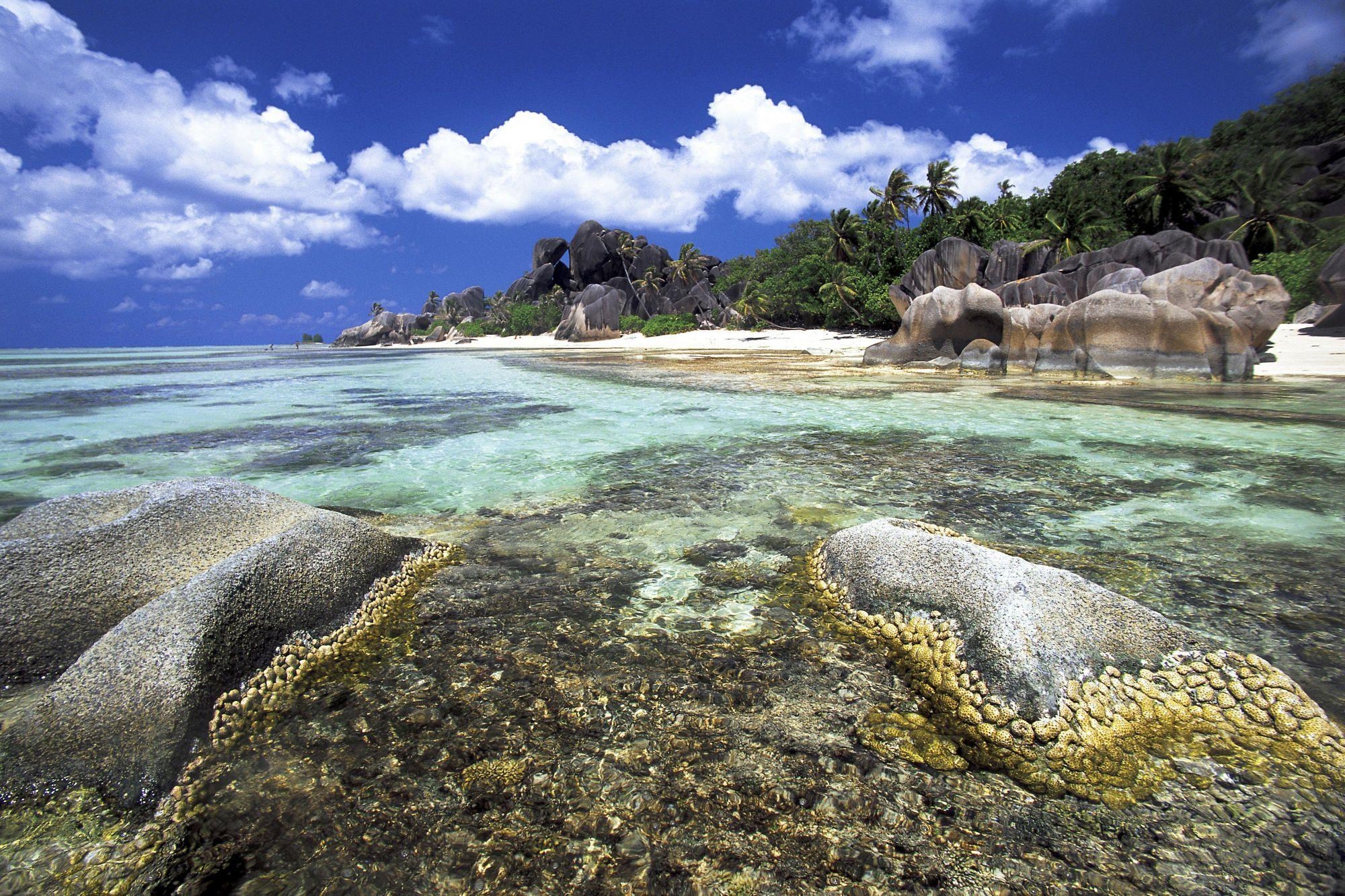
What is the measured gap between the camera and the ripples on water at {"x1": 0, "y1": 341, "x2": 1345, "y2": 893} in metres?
1.85

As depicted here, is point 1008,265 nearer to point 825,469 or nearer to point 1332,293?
point 1332,293

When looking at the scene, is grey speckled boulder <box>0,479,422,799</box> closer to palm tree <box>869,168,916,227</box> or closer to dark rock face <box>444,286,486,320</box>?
palm tree <box>869,168,916,227</box>

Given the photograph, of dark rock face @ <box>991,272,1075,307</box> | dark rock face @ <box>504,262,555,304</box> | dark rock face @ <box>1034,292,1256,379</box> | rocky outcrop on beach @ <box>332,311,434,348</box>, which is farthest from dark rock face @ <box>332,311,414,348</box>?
dark rock face @ <box>1034,292,1256,379</box>

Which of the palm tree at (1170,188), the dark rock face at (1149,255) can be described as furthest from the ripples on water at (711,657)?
the palm tree at (1170,188)

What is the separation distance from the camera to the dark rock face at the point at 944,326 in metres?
16.3

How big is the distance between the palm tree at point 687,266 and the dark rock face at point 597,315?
12434mm

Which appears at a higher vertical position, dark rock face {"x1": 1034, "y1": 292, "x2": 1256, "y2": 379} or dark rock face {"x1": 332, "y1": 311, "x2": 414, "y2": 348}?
dark rock face {"x1": 332, "y1": 311, "x2": 414, "y2": 348}

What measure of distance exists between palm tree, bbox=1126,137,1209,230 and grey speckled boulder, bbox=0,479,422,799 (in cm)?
4281

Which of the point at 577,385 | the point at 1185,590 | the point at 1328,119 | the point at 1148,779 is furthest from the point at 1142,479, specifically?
the point at 1328,119

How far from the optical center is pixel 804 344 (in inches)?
1372

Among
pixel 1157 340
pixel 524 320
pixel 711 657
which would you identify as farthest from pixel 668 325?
pixel 711 657

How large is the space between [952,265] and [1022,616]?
31.0 metres

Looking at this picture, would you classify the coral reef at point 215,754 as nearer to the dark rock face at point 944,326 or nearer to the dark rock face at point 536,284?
the dark rock face at point 944,326

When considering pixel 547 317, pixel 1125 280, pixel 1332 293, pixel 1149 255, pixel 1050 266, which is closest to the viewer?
pixel 1125 280
